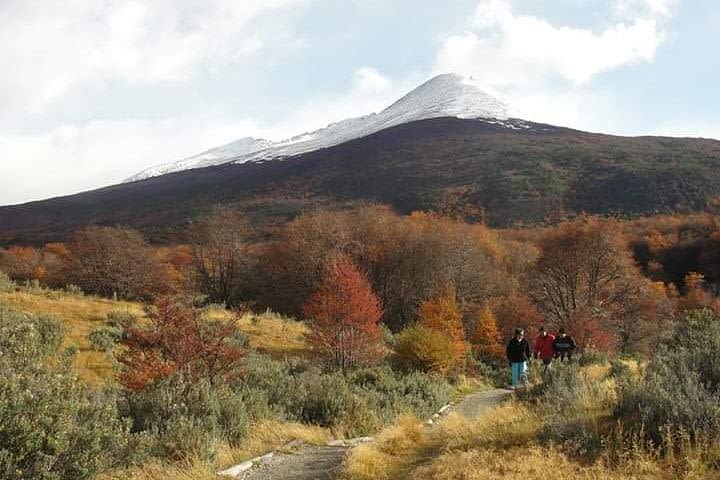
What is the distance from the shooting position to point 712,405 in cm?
552

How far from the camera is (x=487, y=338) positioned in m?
32.1

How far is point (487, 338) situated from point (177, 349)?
22.7 metres

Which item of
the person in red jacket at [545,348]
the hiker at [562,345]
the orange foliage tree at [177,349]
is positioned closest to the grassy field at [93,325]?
the orange foliage tree at [177,349]

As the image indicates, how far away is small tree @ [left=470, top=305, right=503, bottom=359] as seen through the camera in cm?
3139

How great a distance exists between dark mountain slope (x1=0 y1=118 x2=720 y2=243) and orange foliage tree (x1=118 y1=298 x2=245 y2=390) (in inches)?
2999

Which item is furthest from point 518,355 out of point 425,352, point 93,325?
point 93,325

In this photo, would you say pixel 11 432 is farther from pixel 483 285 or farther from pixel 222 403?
pixel 483 285

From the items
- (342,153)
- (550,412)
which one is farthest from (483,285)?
(342,153)

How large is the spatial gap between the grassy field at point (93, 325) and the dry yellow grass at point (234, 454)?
8047mm

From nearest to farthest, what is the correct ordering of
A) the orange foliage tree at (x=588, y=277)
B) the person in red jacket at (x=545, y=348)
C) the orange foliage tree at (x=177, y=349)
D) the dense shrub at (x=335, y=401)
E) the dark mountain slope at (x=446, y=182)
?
1. the dense shrub at (x=335, y=401)
2. the orange foliage tree at (x=177, y=349)
3. the person in red jacket at (x=545, y=348)
4. the orange foliage tree at (x=588, y=277)
5. the dark mountain slope at (x=446, y=182)

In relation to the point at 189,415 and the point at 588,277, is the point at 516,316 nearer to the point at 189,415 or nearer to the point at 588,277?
the point at 588,277

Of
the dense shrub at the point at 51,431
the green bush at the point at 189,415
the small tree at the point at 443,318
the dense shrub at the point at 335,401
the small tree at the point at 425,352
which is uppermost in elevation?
the dense shrub at the point at 51,431

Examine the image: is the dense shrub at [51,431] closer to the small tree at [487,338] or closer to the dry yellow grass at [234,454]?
the dry yellow grass at [234,454]

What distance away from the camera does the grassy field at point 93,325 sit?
16281 millimetres
